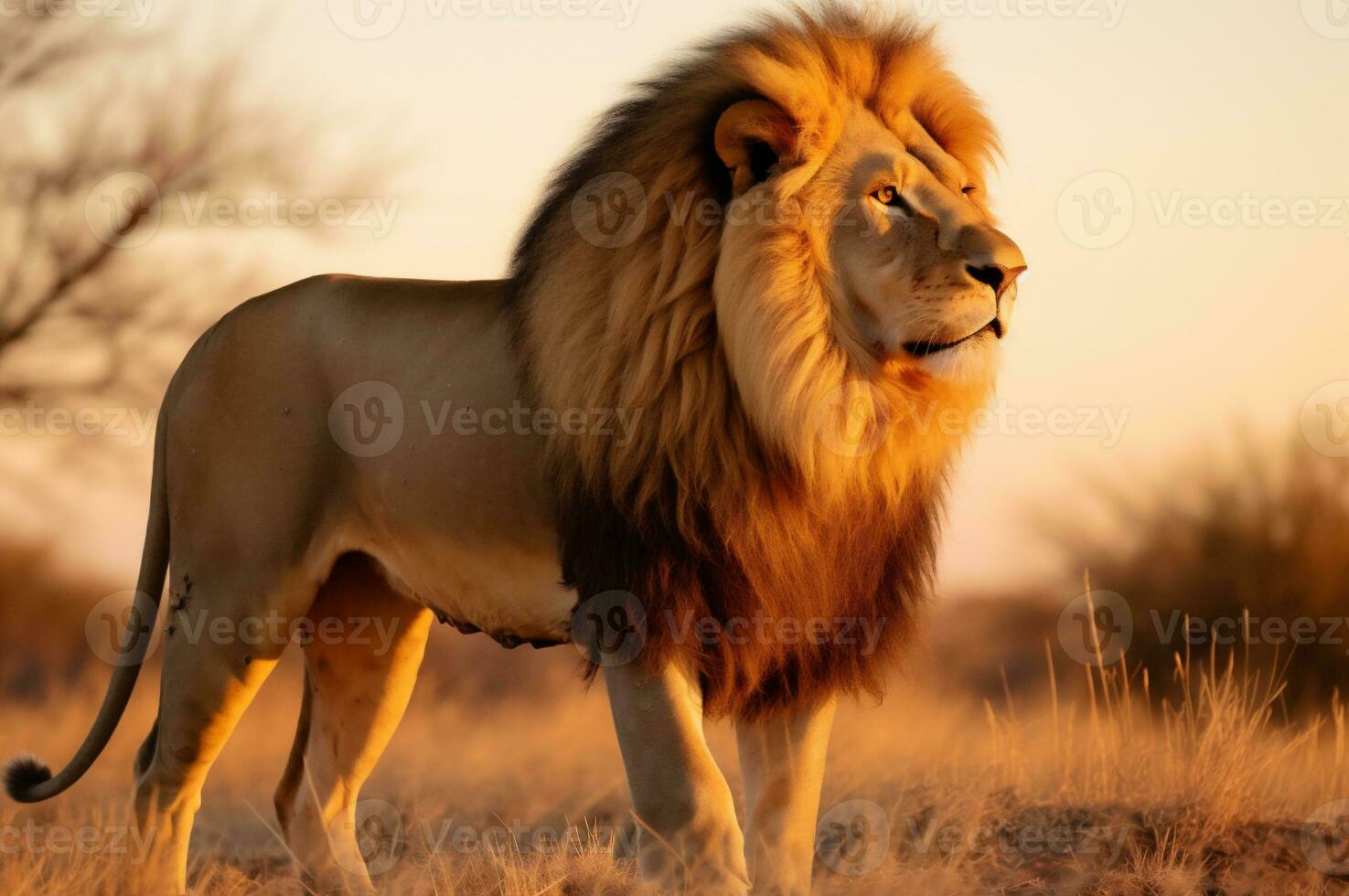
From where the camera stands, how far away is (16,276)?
8.57m

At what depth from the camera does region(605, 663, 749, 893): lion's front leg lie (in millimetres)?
3561

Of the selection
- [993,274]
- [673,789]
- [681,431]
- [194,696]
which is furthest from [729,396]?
[194,696]

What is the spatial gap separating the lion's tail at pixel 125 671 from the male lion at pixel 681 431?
28 centimetres

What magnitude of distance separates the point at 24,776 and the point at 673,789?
2.54 metres

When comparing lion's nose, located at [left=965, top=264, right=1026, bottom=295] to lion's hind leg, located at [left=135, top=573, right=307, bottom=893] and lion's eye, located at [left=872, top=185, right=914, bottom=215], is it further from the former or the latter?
lion's hind leg, located at [left=135, top=573, right=307, bottom=893]

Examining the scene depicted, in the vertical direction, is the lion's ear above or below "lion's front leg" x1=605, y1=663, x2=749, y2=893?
above

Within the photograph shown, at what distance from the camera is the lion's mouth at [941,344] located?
142 inches

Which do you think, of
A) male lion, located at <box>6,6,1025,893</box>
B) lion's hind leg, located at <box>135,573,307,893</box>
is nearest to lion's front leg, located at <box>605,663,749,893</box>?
male lion, located at <box>6,6,1025,893</box>

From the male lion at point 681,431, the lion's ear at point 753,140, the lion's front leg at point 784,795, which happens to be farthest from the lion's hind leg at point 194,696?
the lion's ear at point 753,140

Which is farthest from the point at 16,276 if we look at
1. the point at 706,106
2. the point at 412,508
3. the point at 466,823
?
the point at 706,106

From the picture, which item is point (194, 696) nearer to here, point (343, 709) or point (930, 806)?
point (343, 709)

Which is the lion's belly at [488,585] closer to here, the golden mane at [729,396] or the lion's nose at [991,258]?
the golden mane at [729,396]

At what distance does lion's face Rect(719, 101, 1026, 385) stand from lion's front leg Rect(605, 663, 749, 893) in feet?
3.06

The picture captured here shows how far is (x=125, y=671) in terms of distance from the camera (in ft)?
16.4
